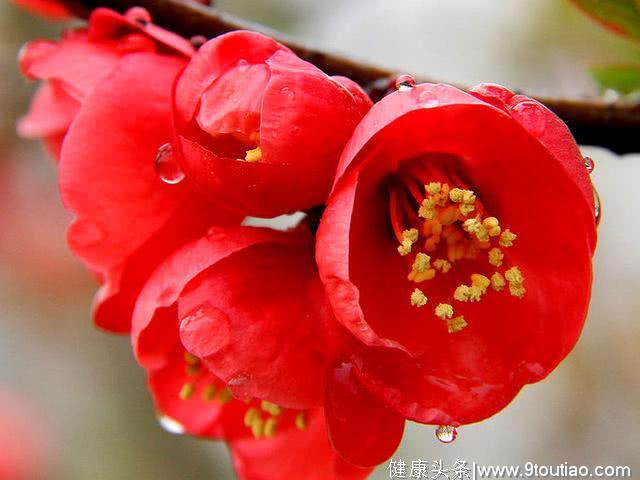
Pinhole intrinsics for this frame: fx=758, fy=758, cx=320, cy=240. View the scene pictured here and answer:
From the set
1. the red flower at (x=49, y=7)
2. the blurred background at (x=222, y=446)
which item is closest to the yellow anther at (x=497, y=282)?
the red flower at (x=49, y=7)

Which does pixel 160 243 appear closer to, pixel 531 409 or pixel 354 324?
pixel 354 324

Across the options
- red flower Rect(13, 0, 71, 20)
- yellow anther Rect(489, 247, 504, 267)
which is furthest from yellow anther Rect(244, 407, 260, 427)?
red flower Rect(13, 0, 71, 20)

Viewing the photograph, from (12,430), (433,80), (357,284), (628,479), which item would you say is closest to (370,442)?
(357,284)

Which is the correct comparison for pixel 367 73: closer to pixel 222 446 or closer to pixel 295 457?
pixel 295 457

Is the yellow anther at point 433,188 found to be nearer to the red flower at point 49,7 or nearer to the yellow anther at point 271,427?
the yellow anther at point 271,427

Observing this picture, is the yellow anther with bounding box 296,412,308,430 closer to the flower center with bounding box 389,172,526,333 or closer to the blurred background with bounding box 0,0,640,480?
the flower center with bounding box 389,172,526,333

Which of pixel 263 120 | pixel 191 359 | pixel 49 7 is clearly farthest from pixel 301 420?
pixel 49 7
